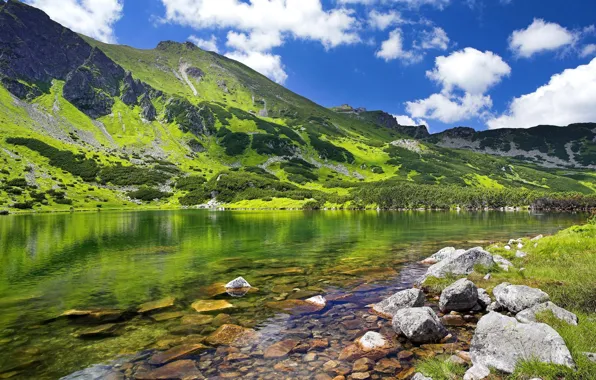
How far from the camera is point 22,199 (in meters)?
156

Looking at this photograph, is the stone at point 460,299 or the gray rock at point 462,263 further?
the gray rock at point 462,263

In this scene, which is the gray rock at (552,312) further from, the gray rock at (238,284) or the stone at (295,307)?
the gray rock at (238,284)

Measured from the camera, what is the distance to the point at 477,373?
35.6 feet

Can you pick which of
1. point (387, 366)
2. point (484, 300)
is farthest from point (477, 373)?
point (484, 300)

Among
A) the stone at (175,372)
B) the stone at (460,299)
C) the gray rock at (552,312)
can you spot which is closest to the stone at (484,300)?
the stone at (460,299)

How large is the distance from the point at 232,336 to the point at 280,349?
264 cm

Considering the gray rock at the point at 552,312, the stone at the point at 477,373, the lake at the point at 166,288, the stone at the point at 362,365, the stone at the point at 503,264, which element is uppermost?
the gray rock at the point at 552,312

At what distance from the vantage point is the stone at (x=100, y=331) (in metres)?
17.0

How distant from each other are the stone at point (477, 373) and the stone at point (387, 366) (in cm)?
269

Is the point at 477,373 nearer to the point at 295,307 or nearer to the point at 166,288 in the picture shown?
the point at 295,307

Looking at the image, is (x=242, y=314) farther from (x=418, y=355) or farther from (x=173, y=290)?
(x=418, y=355)

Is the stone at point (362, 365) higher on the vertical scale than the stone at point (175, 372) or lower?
higher

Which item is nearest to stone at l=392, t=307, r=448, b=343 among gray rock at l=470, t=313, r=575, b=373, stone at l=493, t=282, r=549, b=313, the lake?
gray rock at l=470, t=313, r=575, b=373

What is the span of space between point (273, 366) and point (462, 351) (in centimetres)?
714
